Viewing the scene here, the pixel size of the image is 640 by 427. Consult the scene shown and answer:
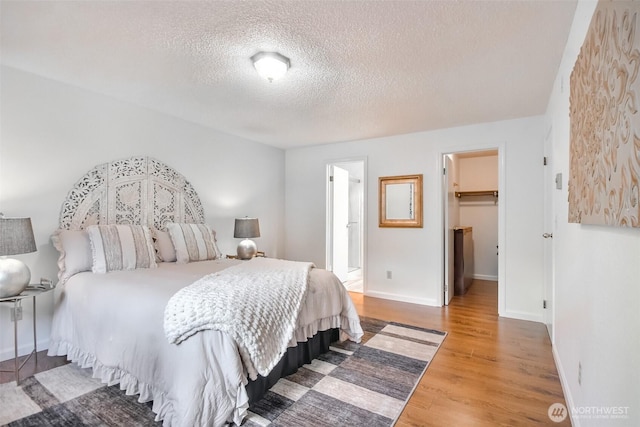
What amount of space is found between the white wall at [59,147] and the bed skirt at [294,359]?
2.07m

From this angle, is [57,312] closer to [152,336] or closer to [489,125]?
[152,336]

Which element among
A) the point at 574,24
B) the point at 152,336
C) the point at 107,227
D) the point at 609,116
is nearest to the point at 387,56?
the point at 574,24

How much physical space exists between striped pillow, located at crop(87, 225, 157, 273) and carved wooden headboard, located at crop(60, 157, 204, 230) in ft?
0.88

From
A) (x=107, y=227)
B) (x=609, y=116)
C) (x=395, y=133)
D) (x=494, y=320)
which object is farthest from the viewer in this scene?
(x=395, y=133)

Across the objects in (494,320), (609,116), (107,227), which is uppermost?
(609,116)

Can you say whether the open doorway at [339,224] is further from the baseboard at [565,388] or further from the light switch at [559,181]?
the baseboard at [565,388]

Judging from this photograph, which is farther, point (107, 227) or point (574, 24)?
point (107, 227)

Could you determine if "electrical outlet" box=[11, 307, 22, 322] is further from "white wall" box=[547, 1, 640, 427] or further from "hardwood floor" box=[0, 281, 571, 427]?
"white wall" box=[547, 1, 640, 427]

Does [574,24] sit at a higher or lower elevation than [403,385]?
higher

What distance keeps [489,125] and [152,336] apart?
3.95 m

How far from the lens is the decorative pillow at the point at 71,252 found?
250 cm

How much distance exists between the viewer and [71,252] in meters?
2.53

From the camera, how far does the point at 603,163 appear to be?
1.09 metres

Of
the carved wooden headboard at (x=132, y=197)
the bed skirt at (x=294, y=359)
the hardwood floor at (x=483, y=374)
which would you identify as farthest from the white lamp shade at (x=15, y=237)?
the hardwood floor at (x=483, y=374)
